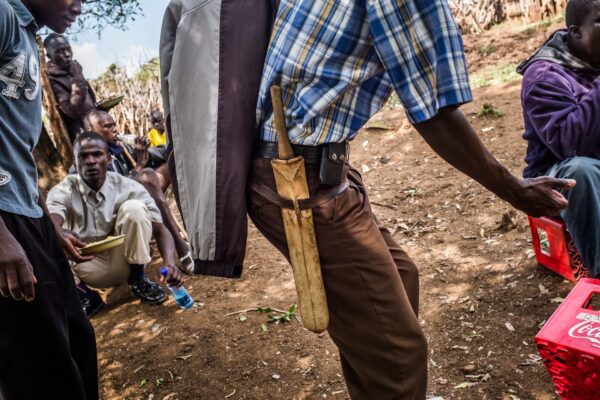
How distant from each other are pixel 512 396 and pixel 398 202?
2793mm

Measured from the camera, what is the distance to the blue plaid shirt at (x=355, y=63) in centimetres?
127

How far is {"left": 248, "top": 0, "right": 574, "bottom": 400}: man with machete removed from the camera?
129 cm

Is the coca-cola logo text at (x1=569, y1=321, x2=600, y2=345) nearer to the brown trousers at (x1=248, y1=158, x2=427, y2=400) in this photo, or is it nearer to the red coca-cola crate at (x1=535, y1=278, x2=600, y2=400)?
the red coca-cola crate at (x1=535, y1=278, x2=600, y2=400)

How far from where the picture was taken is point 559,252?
291 centimetres

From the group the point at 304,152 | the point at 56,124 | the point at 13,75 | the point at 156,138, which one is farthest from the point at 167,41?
the point at 156,138

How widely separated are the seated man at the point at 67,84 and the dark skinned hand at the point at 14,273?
391 cm

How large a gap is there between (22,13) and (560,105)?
2.61 metres

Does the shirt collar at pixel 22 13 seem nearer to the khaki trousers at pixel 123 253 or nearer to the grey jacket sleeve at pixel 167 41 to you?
the grey jacket sleeve at pixel 167 41

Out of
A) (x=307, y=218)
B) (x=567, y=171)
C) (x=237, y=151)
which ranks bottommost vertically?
(x=567, y=171)

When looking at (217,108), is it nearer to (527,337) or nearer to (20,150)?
(20,150)

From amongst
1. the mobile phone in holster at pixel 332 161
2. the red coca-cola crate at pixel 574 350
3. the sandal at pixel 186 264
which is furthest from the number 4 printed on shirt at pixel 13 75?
the sandal at pixel 186 264

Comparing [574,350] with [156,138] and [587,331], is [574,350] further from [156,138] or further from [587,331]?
[156,138]

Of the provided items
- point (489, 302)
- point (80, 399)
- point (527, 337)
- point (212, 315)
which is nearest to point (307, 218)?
point (80, 399)

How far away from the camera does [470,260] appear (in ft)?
11.7
